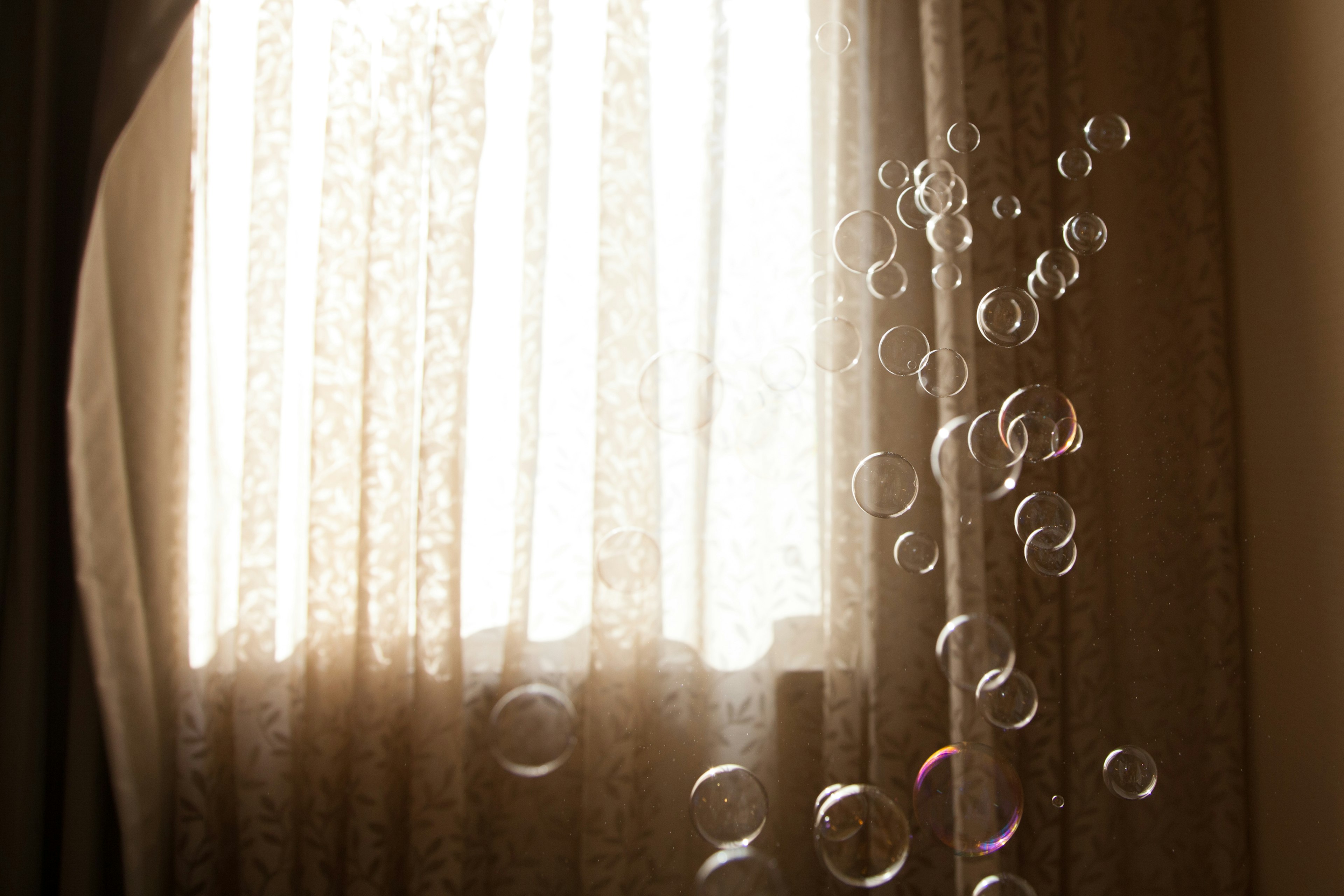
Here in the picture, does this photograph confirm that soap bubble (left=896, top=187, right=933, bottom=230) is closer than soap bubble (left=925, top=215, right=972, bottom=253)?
No

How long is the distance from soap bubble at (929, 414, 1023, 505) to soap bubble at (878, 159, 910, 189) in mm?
481

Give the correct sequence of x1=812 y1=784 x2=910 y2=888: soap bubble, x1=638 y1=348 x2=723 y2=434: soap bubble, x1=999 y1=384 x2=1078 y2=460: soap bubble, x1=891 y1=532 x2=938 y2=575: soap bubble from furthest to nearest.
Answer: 1. x1=638 y1=348 x2=723 y2=434: soap bubble
2. x1=891 y1=532 x2=938 y2=575: soap bubble
3. x1=999 y1=384 x2=1078 y2=460: soap bubble
4. x1=812 y1=784 x2=910 y2=888: soap bubble

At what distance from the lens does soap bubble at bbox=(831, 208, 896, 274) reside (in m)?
1.50

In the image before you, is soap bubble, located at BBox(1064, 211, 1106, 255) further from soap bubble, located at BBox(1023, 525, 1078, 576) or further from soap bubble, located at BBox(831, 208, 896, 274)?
soap bubble, located at BBox(1023, 525, 1078, 576)

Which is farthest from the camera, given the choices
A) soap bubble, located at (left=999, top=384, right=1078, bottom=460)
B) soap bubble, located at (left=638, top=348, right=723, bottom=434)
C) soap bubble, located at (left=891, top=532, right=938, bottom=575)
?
soap bubble, located at (left=638, top=348, right=723, bottom=434)

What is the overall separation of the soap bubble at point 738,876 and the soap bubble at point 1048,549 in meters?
0.65

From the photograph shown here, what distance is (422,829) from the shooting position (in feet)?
5.14

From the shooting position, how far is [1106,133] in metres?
1.53

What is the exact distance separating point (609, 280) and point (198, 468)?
3.08 feet

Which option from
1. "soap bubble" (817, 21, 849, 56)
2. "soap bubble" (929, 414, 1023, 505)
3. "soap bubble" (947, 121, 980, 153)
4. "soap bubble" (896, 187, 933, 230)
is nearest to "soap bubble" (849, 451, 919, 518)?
"soap bubble" (929, 414, 1023, 505)

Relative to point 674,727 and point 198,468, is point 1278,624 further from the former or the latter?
point 198,468

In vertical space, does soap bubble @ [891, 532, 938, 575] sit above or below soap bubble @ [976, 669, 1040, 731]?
above

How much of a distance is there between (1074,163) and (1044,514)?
722mm

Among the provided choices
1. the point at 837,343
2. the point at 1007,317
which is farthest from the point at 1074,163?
the point at 837,343
